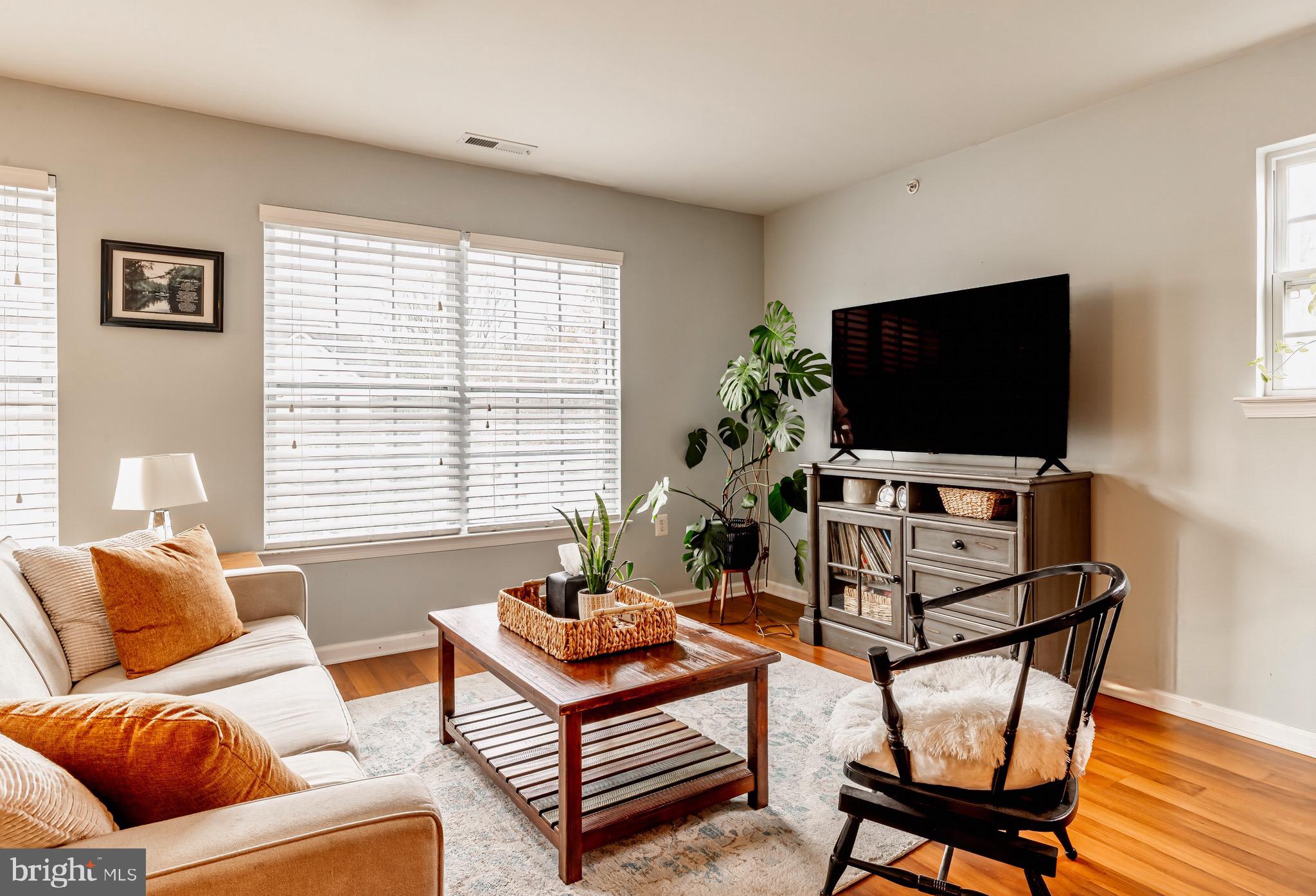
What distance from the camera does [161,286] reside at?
10.4 feet

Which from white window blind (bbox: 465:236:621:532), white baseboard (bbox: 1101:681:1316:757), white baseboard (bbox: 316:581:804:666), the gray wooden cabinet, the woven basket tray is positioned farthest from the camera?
white window blind (bbox: 465:236:621:532)

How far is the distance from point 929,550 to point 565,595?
1.81 m

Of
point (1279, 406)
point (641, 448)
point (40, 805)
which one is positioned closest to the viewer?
point (40, 805)

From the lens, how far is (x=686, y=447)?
4727 mm

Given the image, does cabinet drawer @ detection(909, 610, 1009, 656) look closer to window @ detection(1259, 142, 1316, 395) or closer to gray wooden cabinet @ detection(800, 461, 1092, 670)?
gray wooden cabinet @ detection(800, 461, 1092, 670)

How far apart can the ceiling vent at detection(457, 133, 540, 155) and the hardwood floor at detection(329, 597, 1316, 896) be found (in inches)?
133

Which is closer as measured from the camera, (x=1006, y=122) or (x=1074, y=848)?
(x=1074, y=848)

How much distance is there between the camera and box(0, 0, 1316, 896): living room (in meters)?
1.65

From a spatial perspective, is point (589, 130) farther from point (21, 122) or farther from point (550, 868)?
point (550, 868)

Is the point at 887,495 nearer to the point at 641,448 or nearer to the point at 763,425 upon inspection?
the point at 763,425

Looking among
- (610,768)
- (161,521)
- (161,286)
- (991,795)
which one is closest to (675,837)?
(610,768)

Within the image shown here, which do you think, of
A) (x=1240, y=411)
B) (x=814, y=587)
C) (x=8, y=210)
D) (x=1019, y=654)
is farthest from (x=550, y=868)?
(x=8, y=210)

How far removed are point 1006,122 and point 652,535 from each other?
289 centimetres

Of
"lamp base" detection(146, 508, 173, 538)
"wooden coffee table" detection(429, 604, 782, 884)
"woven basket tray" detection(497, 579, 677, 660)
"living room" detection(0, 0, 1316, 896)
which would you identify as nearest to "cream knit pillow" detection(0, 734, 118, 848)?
"living room" detection(0, 0, 1316, 896)
